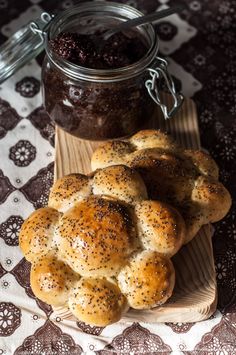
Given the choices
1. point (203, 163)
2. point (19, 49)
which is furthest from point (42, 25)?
point (203, 163)

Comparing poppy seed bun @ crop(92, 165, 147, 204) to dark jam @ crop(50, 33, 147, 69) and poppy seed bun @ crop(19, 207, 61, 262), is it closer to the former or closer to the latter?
poppy seed bun @ crop(19, 207, 61, 262)

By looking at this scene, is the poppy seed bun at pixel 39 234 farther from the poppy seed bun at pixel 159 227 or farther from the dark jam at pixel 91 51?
the dark jam at pixel 91 51

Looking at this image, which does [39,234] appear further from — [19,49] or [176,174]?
[19,49]

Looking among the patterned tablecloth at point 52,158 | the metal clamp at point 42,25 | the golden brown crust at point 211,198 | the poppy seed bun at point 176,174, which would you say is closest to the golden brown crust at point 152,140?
the poppy seed bun at point 176,174

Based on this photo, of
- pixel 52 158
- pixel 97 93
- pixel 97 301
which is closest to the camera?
pixel 97 301

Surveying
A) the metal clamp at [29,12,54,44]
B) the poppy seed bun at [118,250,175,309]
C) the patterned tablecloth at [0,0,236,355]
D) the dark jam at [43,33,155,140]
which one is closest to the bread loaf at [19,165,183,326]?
the poppy seed bun at [118,250,175,309]

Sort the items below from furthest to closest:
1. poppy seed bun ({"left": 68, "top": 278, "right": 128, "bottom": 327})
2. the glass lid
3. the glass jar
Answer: the glass lid
the glass jar
poppy seed bun ({"left": 68, "top": 278, "right": 128, "bottom": 327})
